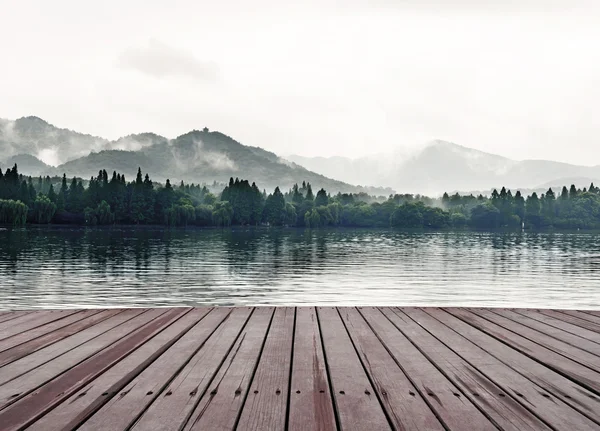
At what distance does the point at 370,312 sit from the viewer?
8.89 metres

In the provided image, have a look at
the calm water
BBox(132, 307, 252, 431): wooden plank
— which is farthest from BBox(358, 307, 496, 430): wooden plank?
the calm water

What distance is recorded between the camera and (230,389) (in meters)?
4.74

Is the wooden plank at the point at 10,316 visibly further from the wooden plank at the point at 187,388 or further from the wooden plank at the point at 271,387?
the wooden plank at the point at 271,387

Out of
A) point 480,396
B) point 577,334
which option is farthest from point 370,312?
point 480,396

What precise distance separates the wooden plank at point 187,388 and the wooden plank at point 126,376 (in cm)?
16

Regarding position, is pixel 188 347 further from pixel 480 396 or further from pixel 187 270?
pixel 187 270

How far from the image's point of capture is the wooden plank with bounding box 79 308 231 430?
400cm

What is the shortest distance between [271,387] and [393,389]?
123cm

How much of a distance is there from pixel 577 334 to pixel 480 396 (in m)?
3.78

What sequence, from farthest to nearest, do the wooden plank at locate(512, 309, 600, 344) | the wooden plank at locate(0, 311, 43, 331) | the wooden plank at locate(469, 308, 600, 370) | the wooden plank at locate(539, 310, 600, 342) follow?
the wooden plank at locate(0, 311, 43, 331), the wooden plank at locate(539, 310, 600, 342), the wooden plank at locate(512, 309, 600, 344), the wooden plank at locate(469, 308, 600, 370)

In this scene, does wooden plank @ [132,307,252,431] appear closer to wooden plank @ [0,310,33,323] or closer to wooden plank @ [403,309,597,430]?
wooden plank @ [403,309,597,430]

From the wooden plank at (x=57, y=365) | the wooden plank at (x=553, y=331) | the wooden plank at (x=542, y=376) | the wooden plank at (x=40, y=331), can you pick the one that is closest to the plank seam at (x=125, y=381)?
the wooden plank at (x=57, y=365)

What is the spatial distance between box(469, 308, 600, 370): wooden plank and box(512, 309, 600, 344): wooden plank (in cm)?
55

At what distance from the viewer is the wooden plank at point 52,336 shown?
6.01 m
